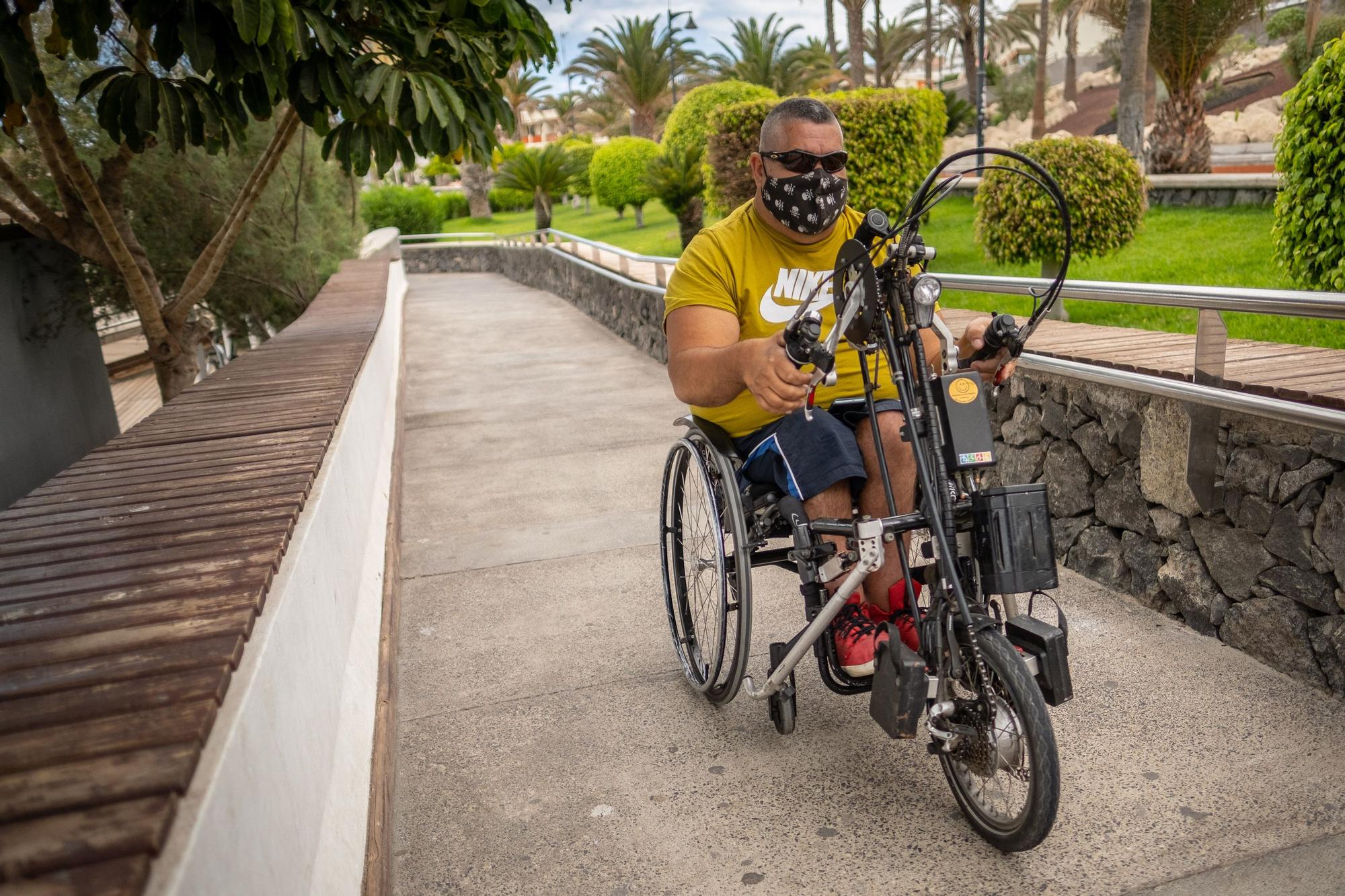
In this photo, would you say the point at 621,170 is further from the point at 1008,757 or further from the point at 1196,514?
the point at 1008,757

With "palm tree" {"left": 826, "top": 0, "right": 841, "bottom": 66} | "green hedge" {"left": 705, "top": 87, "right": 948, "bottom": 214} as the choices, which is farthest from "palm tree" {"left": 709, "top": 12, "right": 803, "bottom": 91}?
"green hedge" {"left": 705, "top": 87, "right": 948, "bottom": 214}

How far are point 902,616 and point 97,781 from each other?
1.76 metres

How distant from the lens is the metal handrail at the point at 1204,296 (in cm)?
248

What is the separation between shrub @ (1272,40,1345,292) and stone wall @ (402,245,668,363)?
146 inches

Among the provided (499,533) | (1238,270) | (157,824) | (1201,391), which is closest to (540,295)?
(1238,270)

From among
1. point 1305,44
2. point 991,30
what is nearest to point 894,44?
point 991,30

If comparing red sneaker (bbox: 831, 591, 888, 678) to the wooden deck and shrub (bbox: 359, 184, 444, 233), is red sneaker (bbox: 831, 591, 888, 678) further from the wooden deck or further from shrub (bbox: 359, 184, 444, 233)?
shrub (bbox: 359, 184, 444, 233)

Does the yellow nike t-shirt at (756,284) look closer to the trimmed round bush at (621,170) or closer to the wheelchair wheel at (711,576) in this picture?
the wheelchair wheel at (711,576)

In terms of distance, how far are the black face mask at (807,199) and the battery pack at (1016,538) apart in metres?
0.91

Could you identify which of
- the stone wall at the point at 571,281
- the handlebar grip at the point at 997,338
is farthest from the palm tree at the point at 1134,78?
the handlebar grip at the point at 997,338

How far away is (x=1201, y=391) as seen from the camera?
2932mm

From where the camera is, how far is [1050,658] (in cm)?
202

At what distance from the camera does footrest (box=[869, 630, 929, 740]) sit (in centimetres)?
205

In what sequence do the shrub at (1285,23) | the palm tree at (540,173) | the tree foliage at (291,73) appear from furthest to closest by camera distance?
the shrub at (1285,23) → the palm tree at (540,173) → the tree foliage at (291,73)
